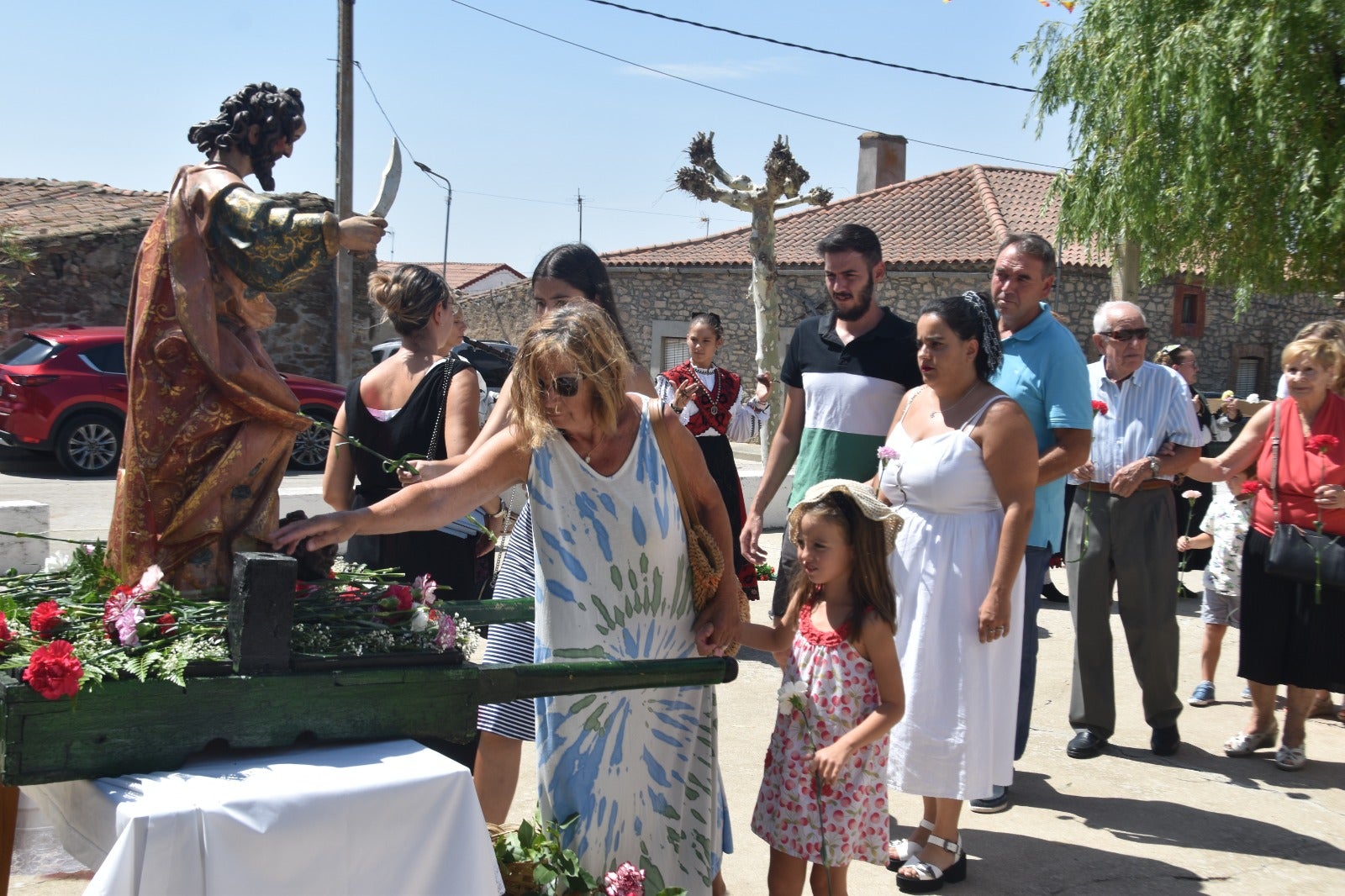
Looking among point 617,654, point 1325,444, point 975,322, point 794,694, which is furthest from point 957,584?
point 1325,444

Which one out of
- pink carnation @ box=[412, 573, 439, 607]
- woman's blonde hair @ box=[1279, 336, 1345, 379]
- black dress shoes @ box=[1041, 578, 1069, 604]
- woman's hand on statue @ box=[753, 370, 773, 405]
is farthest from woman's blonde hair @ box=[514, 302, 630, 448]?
black dress shoes @ box=[1041, 578, 1069, 604]

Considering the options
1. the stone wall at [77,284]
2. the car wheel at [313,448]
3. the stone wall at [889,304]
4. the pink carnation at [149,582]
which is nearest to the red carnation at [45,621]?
the pink carnation at [149,582]

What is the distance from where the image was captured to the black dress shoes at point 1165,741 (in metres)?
5.23

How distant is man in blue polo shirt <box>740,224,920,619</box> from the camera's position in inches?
170

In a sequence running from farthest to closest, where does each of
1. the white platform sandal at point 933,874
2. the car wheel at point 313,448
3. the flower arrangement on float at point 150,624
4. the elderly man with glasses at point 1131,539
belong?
the car wheel at point 313,448
the elderly man with glasses at point 1131,539
the white platform sandal at point 933,874
the flower arrangement on float at point 150,624

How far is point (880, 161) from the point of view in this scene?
104 ft

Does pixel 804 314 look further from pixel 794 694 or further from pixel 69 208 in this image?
pixel 794 694

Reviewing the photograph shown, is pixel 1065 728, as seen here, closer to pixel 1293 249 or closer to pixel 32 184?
pixel 1293 249

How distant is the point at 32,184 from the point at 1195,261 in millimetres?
18959

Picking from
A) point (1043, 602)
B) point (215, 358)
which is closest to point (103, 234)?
point (1043, 602)

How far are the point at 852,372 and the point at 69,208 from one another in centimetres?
1832

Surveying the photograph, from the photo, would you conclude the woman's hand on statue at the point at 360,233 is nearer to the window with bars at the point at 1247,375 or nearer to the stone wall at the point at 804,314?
the stone wall at the point at 804,314

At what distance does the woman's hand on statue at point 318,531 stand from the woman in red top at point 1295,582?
4011mm

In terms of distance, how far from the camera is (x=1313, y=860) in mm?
4105
